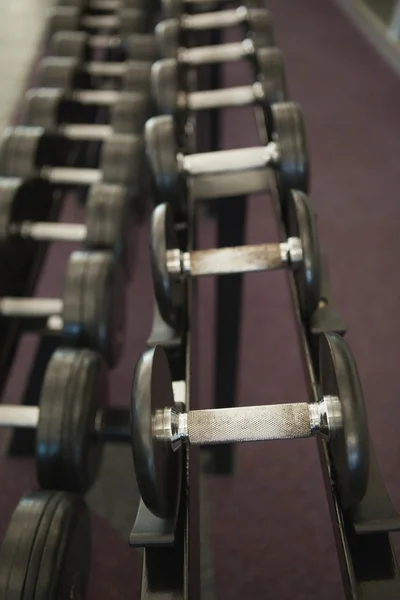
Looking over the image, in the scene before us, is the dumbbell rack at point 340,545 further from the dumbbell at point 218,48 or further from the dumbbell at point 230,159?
the dumbbell at point 218,48

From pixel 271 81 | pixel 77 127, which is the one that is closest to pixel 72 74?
pixel 77 127

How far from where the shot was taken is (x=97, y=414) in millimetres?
916

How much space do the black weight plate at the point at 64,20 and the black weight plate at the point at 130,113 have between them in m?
0.48

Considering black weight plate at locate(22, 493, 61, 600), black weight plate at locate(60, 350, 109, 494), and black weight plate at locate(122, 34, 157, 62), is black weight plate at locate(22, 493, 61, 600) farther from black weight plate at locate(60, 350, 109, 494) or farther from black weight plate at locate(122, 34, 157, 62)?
black weight plate at locate(122, 34, 157, 62)

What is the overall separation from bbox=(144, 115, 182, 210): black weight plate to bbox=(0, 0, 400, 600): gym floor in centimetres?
69

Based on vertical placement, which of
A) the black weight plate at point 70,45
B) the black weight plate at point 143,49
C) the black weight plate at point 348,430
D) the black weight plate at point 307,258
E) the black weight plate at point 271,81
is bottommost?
the black weight plate at point 348,430

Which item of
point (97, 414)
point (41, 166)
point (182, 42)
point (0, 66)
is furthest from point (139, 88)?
point (0, 66)

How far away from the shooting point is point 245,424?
61cm

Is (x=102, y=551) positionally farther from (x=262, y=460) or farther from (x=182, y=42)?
(x=182, y=42)

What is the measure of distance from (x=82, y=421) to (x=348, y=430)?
430 mm

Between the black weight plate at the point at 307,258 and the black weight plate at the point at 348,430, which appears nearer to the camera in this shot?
the black weight plate at the point at 348,430

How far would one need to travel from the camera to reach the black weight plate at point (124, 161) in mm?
1262

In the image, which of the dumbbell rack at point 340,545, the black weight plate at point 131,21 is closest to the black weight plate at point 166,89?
the dumbbell rack at point 340,545

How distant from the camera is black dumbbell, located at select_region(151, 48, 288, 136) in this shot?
3.52ft
